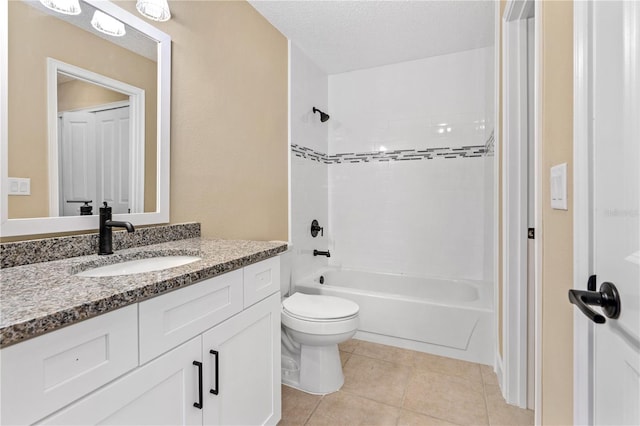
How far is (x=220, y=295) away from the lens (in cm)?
103

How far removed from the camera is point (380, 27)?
89.3 inches

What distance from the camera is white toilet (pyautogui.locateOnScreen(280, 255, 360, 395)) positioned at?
171 cm

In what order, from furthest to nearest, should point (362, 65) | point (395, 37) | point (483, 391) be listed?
point (362, 65) < point (395, 37) < point (483, 391)

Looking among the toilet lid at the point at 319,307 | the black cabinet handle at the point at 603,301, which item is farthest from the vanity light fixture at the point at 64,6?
the black cabinet handle at the point at 603,301

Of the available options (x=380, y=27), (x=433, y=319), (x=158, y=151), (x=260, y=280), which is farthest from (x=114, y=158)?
(x=433, y=319)

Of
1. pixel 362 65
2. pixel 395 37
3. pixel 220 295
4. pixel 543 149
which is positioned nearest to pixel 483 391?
pixel 543 149

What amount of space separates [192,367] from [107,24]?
1365mm

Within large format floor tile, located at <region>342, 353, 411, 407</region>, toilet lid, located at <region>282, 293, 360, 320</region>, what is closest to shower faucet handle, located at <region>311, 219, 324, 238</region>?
toilet lid, located at <region>282, 293, 360, 320</region>

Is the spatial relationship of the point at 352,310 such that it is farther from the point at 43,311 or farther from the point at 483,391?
the point at 43,311

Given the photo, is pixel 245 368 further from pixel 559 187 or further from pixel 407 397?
pixel 559 187

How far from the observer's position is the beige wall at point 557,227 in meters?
0.81

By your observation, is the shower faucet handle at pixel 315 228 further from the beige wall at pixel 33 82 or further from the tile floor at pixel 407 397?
the beige wall at pixel 33 82

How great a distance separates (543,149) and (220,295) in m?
1.15

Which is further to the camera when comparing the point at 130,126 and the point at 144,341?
the point at 130,126
